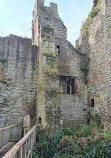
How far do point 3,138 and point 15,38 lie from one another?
7.54 m

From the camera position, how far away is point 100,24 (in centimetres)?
1293

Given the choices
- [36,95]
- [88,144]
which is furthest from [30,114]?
[88,144]

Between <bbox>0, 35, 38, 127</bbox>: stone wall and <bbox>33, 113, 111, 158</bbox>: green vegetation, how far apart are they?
264cm

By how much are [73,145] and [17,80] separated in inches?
231

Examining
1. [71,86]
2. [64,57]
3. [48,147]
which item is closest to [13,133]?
[48,147]

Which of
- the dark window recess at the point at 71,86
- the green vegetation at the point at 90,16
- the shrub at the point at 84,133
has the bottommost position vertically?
the shrub at the point at 84,133

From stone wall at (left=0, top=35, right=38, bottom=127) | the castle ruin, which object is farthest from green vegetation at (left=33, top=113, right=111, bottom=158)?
stone wall at (left=0, top=35, right=38, bottom=127)

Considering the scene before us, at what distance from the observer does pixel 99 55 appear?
12742mm

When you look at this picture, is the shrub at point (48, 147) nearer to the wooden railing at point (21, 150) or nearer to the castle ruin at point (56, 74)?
the castle ruin at point (56, 74)

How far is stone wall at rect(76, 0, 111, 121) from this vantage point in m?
11.8

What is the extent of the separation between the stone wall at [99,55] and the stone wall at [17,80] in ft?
15.5

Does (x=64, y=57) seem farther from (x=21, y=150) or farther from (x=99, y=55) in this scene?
(x=21, y=150)

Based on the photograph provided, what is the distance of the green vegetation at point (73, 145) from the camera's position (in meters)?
9.02

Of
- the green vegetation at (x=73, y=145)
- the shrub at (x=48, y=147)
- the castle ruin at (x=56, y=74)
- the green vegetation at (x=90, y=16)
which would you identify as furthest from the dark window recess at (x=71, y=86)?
the green vegetation at (x=90, y=16)
